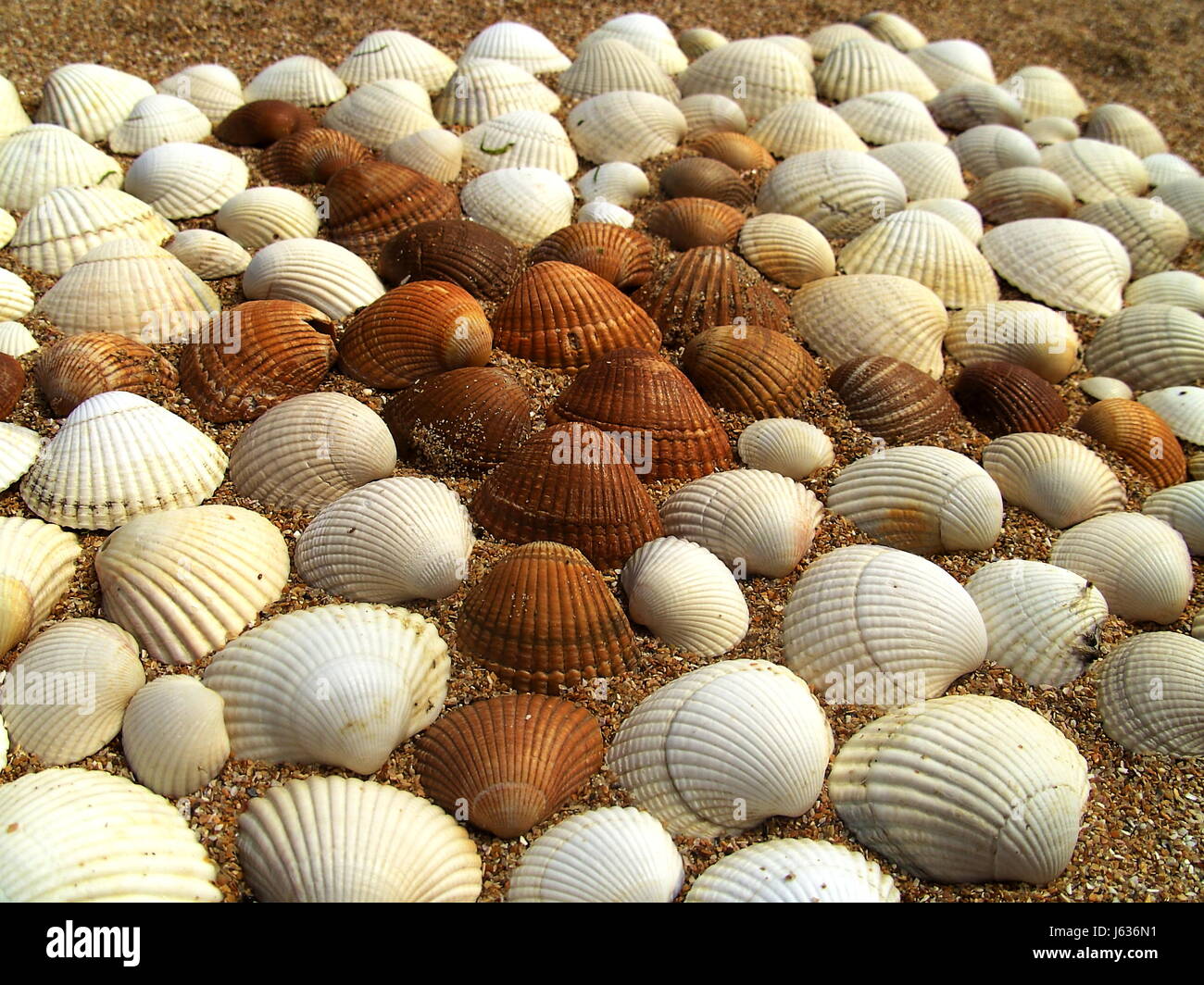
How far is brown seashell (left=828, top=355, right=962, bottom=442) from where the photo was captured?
12.4 feet

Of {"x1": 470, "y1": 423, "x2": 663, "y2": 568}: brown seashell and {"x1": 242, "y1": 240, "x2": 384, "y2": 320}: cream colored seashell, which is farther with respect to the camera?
{"x1": 242, "y1": 240, "x2": 384, "y2": 320}: cream colored seashell

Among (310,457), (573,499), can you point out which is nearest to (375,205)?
(310,457)

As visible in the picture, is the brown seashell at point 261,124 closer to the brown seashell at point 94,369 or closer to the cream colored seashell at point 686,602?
the brown seashell at point 94,369

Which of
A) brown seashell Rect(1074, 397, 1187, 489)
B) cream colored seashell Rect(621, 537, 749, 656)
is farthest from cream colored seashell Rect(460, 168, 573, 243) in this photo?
brown seashell Rect(1074, 397, 1187, 489)

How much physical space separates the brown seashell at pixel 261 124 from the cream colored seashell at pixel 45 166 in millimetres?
667

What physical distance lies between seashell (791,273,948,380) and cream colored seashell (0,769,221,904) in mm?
3036

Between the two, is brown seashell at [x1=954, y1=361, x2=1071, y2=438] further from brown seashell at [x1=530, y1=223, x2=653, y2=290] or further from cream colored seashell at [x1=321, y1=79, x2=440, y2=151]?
cream colored seashell at [x1=321, y1=79, x2=440, y2=151]

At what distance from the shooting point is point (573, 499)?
10.5 feet

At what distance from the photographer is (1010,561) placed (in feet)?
10.9

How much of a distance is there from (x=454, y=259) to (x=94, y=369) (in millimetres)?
1464

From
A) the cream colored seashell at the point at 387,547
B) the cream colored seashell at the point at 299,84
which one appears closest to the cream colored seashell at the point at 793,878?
the cream colored seashell at the point at 387,547

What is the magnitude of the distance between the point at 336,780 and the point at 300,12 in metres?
5.63

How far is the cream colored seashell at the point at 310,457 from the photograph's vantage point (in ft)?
10.9
